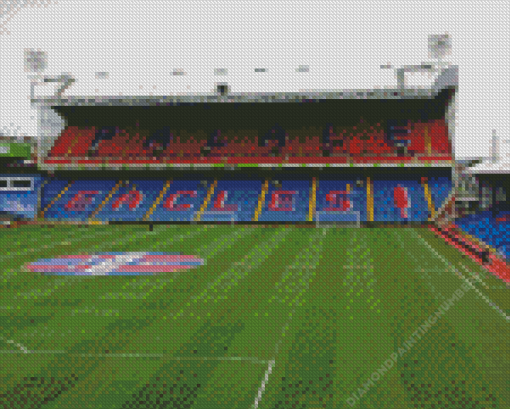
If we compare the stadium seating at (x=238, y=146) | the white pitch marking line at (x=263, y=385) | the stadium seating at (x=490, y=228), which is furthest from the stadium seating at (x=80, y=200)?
the white pitch marking line at (x=263, y=385)

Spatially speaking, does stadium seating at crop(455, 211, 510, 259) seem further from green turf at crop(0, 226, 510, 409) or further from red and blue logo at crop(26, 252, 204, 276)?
red and blue logo at crop(26, 252, 204, 276)

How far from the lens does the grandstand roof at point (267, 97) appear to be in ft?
108

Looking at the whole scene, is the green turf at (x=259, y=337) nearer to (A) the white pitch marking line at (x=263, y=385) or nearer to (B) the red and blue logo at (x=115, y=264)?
(A) the white pitch marking line at (x=263, y=385)

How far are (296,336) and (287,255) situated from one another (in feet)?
30.8

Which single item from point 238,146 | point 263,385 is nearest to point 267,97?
point 238,146

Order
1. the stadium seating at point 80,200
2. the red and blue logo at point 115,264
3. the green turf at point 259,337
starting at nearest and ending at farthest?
the green turf at point 259,337 < the red and blue logo at point 115,264 < the stadium seating at point 80,200

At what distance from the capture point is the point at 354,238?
23.3 m

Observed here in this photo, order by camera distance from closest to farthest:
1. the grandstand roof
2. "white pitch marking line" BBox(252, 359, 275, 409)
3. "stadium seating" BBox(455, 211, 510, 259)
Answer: "white pitch marking line" BBox(252, 359, 275, 409)
"stadium seating" BBox(455, 211, 510, 259)
the grandstand roof

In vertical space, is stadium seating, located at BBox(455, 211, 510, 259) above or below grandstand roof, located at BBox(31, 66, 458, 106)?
below

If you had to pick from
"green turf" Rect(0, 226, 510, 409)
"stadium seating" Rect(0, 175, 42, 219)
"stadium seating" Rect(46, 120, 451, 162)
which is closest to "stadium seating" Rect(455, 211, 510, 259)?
"green turf" Rect(0, 226, 510, 409)

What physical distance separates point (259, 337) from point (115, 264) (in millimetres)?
9284

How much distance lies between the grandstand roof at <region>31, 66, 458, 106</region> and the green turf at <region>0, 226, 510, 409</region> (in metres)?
19.4

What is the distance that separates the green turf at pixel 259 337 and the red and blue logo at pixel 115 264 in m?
0.74

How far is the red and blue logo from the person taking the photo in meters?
15.1
